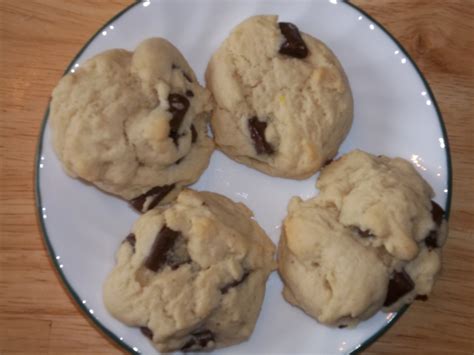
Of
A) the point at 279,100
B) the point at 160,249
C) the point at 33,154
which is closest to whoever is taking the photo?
the point at 160,249

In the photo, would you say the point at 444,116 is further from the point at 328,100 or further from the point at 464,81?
the point at 328,100

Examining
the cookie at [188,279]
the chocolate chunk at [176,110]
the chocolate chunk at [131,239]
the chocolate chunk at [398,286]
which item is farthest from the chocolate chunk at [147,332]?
the chocolate chunk at [398,286]

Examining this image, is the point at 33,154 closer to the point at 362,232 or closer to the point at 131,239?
the point at 131,239

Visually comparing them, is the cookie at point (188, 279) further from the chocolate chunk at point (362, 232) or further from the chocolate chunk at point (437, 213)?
the chocolate chunk at point (437, 213)

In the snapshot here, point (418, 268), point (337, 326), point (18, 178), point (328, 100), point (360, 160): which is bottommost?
point (18, 178)

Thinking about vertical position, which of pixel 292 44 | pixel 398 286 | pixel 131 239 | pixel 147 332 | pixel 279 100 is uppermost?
pixel 292 44

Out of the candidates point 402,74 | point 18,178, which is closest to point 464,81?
point 402,74

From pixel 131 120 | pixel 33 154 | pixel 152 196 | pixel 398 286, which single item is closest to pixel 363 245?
pixel 398 286
